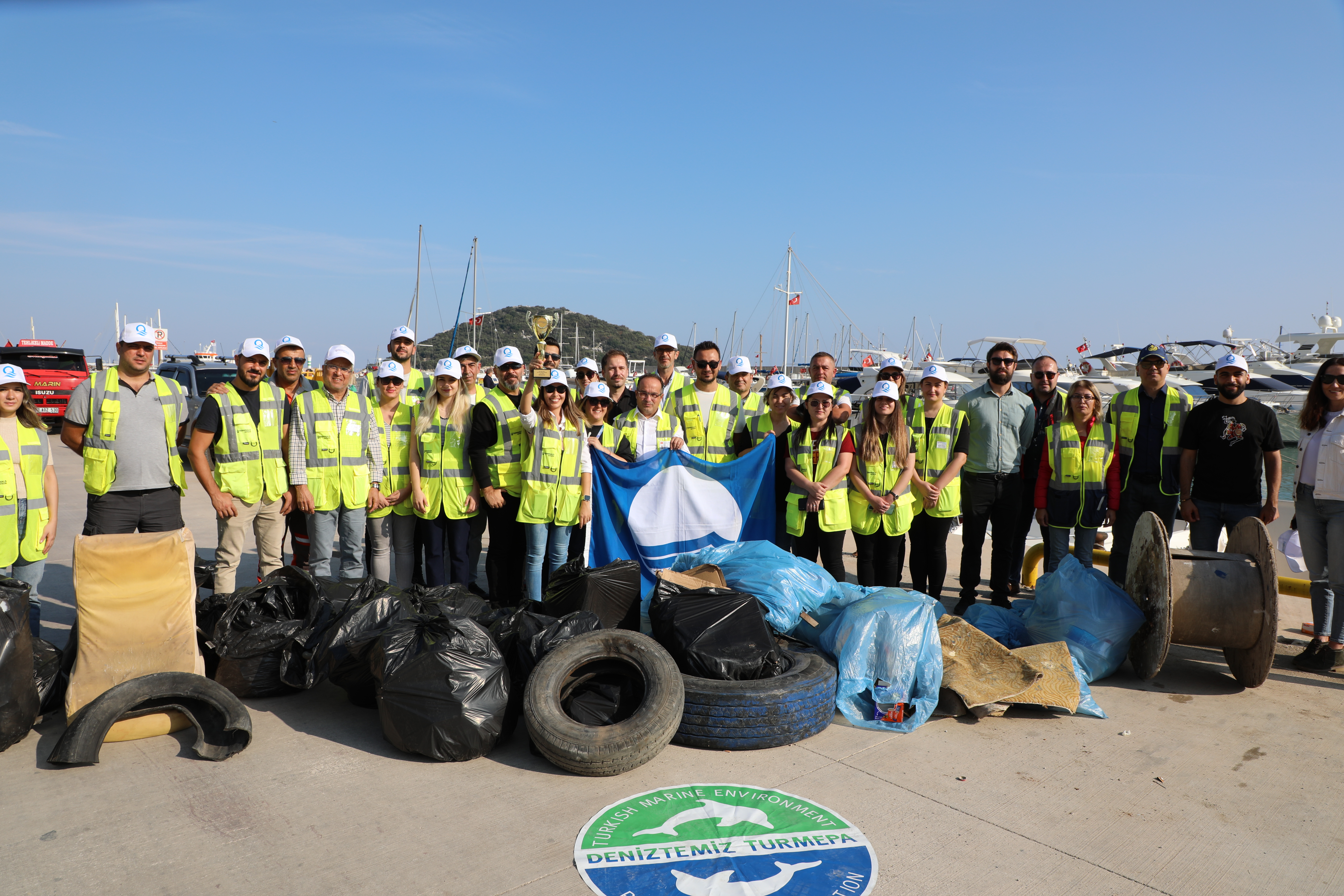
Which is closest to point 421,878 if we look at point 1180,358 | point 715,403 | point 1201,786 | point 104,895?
point 104,895

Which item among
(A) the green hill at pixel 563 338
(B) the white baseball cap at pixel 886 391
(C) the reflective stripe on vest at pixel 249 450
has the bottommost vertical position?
(C) the reflective stripe on vest at pixel 249 450

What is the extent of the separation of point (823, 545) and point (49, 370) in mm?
21502

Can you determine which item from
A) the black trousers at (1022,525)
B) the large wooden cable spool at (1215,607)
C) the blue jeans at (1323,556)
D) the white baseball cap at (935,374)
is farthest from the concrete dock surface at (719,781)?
the white baseball cap at (935,374)

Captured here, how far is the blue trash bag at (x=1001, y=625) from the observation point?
5.51m

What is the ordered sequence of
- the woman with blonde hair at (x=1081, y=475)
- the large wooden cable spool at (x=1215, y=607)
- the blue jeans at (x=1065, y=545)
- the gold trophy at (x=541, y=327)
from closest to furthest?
the large wooden cable spool at (x=1215, y=607)
the woman with blonde hair at (x=1081, y=475)
the blue jeans at (x=1065, y=545)
the gold trophy at (x=541, y=327)

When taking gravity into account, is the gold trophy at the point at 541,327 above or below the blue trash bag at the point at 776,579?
above

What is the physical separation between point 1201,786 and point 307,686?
449cm

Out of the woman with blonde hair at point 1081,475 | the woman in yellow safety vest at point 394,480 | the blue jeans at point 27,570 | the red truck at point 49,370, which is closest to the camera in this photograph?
the blue jeans at point 27,570

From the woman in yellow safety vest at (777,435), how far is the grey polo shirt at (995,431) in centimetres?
140

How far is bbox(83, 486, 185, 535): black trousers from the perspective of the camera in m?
5.05

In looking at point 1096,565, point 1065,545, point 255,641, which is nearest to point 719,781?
point 255,641

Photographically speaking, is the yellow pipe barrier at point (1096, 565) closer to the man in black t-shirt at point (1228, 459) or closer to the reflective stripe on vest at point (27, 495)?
the man in black t-shirt at point (1228, 459)

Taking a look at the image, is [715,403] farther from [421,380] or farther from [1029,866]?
[1029,866]

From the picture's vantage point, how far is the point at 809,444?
6.13 m
